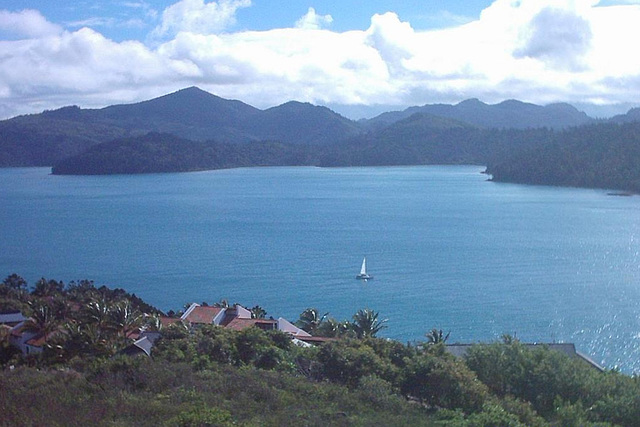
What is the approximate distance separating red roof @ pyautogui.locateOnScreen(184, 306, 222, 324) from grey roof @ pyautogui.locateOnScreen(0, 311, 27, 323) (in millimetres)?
5038

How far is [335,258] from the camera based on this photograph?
3969 centimetres

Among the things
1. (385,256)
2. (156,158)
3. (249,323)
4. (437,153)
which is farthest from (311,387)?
(437,153)

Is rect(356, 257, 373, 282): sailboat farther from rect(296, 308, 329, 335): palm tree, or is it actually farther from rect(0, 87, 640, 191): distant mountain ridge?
rect(0, 87, 640, 191): distant mountain ridge

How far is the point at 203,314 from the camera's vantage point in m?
20.7

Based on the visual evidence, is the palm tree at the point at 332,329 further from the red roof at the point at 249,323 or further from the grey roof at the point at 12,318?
the grey roof at the point at 12,318

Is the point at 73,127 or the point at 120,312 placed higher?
the point at 73,127

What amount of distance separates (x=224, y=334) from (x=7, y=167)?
576 ft

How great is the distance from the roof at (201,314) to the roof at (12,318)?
16.2ft

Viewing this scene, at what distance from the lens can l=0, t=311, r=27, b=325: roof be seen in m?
20.8

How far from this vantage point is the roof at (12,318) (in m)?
20.8

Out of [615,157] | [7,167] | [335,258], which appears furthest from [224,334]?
[7,167]

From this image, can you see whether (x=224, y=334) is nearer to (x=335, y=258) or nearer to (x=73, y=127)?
(x=335, y=258)

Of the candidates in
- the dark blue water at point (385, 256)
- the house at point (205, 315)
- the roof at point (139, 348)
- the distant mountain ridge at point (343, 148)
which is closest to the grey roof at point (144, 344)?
the roof at point (139, 348)

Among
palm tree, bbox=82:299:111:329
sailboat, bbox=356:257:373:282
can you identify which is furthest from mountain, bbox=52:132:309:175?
palm tree, bbox=82:299:111:329
